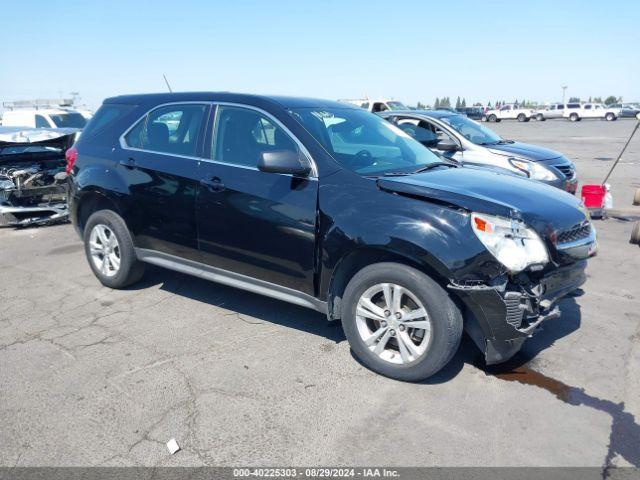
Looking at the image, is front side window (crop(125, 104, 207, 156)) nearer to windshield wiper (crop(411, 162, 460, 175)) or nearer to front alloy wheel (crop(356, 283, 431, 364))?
windshield wiper (crop(411, 162, 460, 175))

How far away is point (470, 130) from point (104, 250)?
6553 millimetres

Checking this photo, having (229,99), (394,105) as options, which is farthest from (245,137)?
(394,105)

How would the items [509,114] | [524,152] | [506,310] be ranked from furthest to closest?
1. [509,114]
2. [524,152]
3. [506,310]

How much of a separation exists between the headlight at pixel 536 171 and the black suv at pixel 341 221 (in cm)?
395

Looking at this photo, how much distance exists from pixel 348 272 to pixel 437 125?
5.88m

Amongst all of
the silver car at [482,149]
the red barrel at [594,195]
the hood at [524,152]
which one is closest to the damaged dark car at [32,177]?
the silver car at [482,149]

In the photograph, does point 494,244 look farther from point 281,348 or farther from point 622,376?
point 281,348

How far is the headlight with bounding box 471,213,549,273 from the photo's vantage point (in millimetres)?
3230

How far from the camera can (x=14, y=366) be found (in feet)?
12.7

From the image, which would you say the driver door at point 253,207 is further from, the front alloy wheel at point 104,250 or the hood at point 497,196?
the front alloy wheel at point 104,250

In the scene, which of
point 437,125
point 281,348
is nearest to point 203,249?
point 281,348

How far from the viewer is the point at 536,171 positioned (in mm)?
8117

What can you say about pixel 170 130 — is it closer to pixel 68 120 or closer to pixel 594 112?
pixel 68 120

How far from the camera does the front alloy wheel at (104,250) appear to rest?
5.28 m
